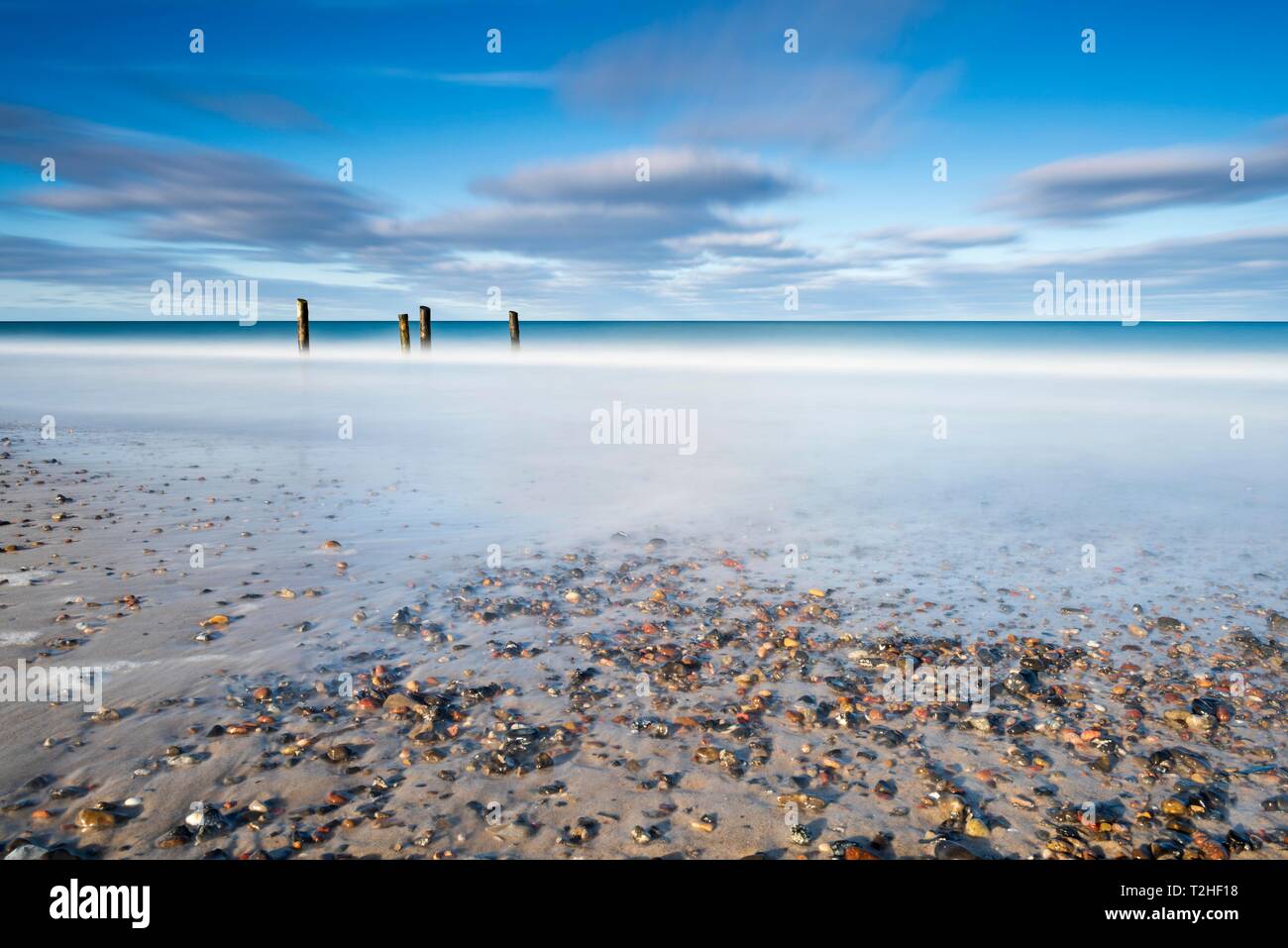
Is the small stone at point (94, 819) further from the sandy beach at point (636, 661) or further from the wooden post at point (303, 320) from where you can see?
the wooden post at point (303, 320)

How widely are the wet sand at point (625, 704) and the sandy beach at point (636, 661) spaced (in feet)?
0.09

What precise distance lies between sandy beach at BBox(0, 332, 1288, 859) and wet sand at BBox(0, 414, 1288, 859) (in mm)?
29

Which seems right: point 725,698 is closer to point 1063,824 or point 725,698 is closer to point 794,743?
point 794,743

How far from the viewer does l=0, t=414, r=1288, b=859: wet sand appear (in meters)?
4.16

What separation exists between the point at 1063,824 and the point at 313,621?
6.26m

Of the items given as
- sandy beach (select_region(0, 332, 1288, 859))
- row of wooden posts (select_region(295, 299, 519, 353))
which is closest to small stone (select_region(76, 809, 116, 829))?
sandy beach (select_region(0, 332, 1288, 859))

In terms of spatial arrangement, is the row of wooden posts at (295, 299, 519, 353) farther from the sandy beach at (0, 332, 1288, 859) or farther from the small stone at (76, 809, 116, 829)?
the small stone at (76, 809, 116, 829)

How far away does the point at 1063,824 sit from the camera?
4211mm

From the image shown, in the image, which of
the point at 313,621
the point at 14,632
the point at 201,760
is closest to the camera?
the point at 201,760

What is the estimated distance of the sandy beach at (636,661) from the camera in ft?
13.8

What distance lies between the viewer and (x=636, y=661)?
20.6ft

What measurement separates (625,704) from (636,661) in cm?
73

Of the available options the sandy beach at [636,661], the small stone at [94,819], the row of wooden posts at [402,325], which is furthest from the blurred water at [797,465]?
the row of wooden posts at [402,325]
